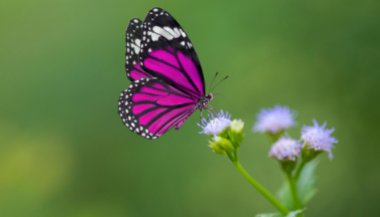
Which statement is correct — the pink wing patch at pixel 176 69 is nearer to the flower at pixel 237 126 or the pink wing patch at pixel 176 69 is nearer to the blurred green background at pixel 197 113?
the flower at pixel 237 126

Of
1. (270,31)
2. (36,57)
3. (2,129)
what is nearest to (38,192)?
(2,129)

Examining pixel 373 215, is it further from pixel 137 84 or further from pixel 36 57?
pixel 36 57

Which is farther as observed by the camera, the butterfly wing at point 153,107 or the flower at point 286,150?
the butterfly wing at point 153,107

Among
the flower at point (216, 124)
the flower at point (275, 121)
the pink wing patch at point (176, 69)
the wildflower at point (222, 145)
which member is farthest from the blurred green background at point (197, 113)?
the wildflower at point (222, 145)

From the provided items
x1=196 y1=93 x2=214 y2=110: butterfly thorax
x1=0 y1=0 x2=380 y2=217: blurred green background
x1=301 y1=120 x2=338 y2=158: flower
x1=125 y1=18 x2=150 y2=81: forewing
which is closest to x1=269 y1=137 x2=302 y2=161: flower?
x1=301 y1=120 x2=338 y2=158: flower

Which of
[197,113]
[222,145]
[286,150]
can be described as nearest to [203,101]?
[222,145]

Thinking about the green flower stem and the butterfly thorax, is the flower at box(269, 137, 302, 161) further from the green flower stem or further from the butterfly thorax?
the butterfly thorax
